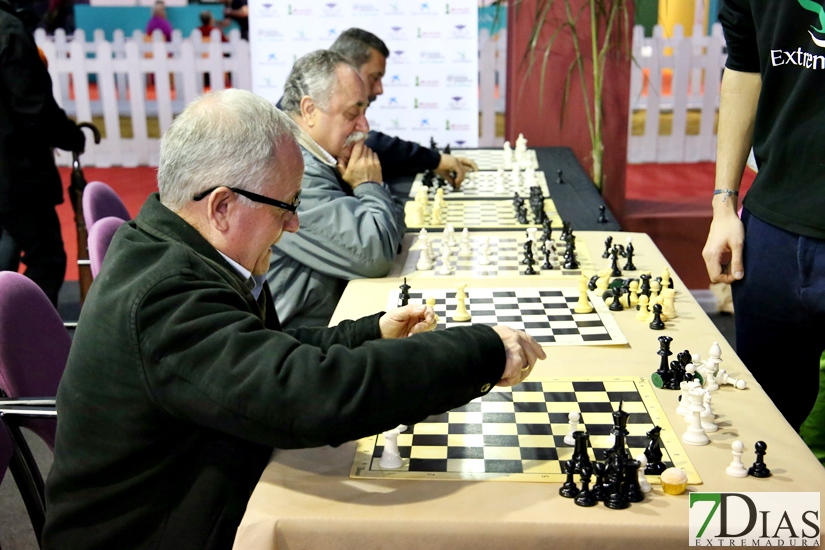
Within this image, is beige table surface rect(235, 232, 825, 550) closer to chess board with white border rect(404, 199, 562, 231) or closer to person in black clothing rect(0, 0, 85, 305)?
chess board with white border rect(404, 199, 562, 231)

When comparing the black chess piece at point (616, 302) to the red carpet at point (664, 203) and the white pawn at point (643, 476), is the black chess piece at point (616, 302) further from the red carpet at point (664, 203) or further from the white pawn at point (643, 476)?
the red carpet at point (664, 203)

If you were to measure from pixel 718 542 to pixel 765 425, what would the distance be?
1.19 feet

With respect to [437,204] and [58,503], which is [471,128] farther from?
[58,503]

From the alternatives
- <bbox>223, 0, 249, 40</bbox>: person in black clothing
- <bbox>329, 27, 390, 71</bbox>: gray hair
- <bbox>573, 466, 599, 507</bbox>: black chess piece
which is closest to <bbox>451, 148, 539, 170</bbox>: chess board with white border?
<bbox>329, 27, 390, 71</bbox>: gray hair

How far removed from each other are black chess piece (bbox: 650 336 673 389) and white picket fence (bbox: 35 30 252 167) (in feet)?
19.3

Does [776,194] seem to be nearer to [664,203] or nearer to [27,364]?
[27,364]

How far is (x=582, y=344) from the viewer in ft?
5.99

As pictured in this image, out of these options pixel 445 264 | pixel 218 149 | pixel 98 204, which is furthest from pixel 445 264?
pixel 98 204

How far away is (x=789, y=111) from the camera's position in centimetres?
180

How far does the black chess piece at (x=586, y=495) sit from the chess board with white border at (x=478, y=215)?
67.8 inches

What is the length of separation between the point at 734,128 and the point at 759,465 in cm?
97

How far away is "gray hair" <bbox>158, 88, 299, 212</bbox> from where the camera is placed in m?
1.34

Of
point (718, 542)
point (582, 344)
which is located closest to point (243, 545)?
point (718, 542)

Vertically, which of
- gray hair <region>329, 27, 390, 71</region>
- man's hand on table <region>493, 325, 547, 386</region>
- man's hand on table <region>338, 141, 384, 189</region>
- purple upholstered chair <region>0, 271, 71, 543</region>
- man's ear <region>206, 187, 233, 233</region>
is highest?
gray hair <region>329, 27, 390, 71</region>
